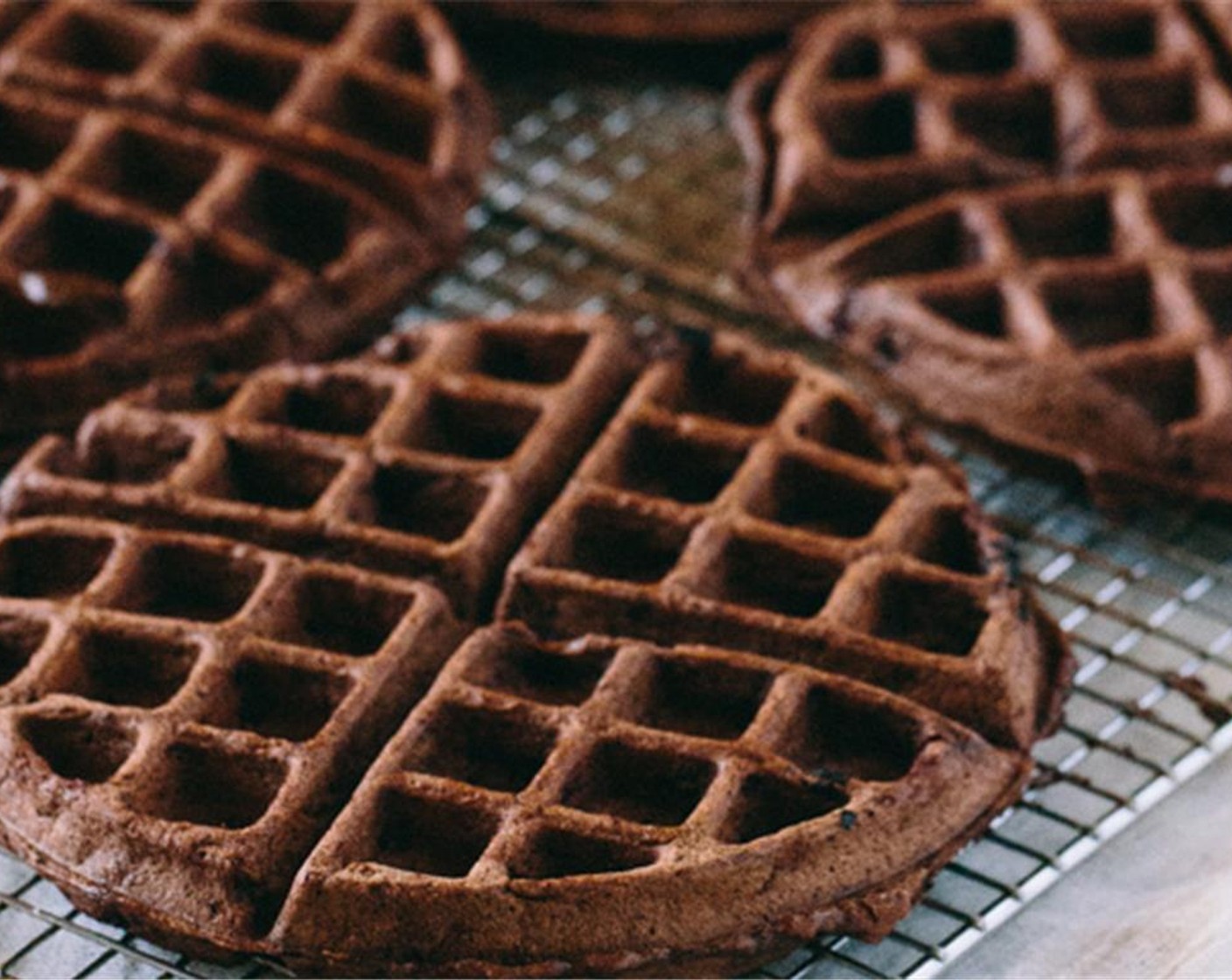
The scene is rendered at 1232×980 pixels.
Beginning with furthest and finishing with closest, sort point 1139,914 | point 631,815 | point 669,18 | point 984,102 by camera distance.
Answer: point 669,18 < point 984,102 < point 1139,914 < point 631,815

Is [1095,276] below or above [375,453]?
below

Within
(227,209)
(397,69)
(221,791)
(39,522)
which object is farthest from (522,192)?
(221,791)

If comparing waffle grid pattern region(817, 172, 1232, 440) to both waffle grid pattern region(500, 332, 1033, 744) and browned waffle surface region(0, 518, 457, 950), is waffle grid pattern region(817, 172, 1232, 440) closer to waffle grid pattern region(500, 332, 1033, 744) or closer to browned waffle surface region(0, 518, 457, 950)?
waffle grid pattern region(500, 332, 1033, 744)

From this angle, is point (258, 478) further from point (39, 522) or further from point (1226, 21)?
point (1226, 21)

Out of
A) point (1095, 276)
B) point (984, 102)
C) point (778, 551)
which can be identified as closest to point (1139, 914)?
point (778, 551)

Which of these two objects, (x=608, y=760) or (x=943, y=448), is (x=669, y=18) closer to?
(x=943, y=448)

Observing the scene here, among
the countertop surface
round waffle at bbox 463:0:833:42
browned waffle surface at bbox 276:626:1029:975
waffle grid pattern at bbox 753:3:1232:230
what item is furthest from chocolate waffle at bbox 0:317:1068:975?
round waffle at bbox 463:0:833:42
